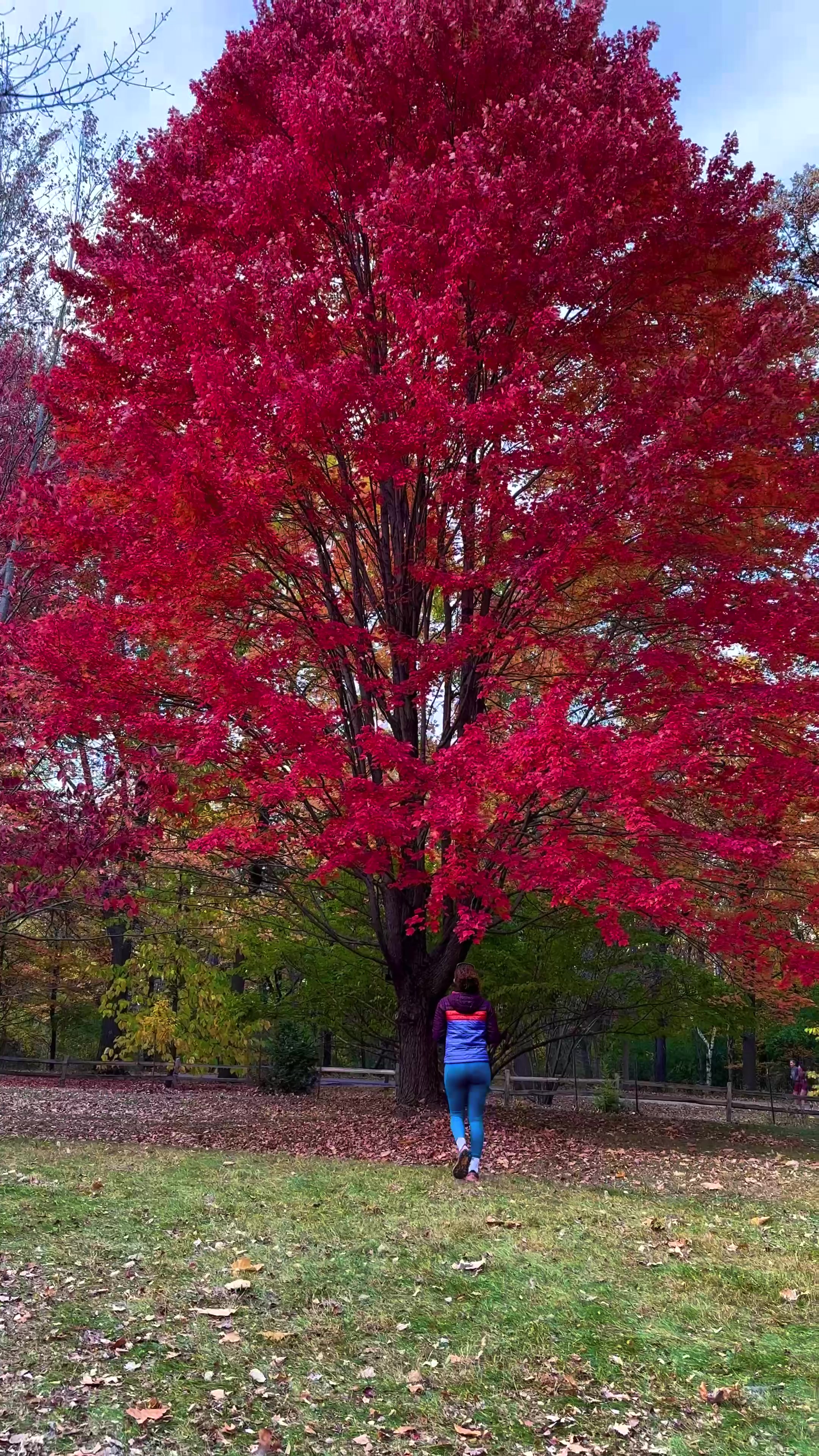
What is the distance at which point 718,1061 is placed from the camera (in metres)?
37.5

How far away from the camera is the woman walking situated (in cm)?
750

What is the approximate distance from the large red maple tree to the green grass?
9.20 ft

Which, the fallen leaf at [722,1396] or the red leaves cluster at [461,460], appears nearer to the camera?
the fallen leaf at [722,1396]

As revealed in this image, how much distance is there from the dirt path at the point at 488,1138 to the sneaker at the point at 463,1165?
57 centimetres

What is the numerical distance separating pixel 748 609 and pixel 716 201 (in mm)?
4110

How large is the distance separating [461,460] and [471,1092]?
596cm

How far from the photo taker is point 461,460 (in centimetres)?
984

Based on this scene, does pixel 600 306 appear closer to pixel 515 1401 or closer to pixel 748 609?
pixel 748 609

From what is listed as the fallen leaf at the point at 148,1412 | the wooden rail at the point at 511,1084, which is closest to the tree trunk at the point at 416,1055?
the wooden rail at the point at 511,1084

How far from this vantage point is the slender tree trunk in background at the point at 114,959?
76.2ft

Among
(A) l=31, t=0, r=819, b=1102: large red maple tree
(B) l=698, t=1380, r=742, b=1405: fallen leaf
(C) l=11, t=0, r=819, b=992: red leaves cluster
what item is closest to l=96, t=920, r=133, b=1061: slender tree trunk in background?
(A) l=31, t=0, r=819, b=1102: large red maple tree

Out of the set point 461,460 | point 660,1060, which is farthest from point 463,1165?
point 660,1060

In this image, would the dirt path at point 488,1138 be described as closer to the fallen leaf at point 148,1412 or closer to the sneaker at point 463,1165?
the sneaker at point 463,1165

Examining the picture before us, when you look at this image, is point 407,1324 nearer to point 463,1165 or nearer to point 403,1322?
point 403,1322
